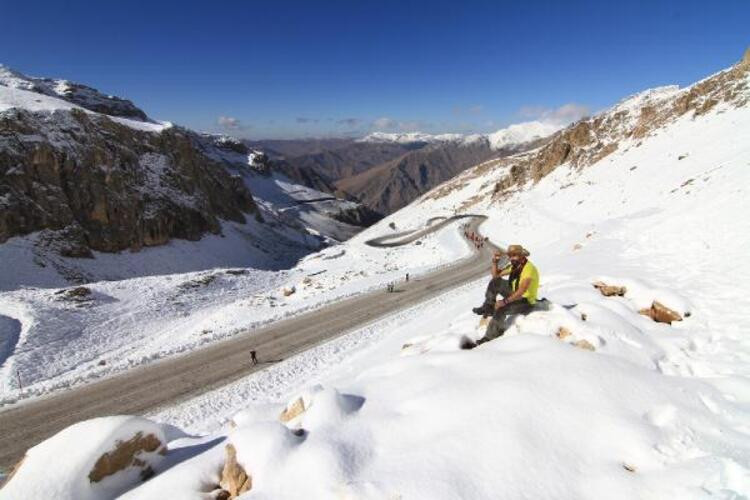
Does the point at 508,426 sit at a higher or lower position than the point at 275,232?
lower

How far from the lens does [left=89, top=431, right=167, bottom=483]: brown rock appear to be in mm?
6094

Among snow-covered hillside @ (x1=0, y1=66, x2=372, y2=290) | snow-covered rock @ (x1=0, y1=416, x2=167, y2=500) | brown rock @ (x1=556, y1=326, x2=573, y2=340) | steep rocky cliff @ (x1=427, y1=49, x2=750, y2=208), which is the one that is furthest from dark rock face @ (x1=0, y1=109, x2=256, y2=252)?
steep rocky cliff @ (x1=427, y1=49, x2=750, y2=208)

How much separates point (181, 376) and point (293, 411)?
10.9 metres

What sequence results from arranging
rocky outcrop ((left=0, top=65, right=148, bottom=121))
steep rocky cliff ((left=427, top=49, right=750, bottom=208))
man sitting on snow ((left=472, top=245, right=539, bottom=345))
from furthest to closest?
rocky outcrop ((left=0, top=65, right=148, bottom=121))
steep rocky cliff ((left=427, top=49, right=750, bottom=208))
man sitting on snow ((left=472, top=245, right=539, bottom=345))

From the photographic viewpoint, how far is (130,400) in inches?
588

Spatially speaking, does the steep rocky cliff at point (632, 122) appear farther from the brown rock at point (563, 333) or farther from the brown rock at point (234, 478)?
the brown rock at point (234, 478)

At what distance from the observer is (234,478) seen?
225 inches

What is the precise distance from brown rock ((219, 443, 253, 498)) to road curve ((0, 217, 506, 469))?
29.9 feet

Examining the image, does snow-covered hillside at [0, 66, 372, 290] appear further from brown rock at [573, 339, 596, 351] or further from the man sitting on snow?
brown rock at [573, 339, 596, 351]

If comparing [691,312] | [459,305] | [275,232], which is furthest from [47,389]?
[275,232]

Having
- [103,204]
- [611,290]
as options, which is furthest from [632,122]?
Answer: [611,290]

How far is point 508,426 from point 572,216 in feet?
151

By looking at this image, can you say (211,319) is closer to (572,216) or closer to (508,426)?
(508,426)

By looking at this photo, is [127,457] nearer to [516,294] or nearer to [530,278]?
[516,294]
